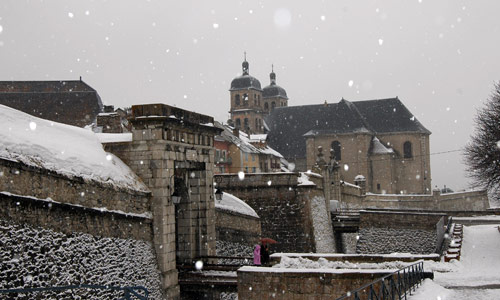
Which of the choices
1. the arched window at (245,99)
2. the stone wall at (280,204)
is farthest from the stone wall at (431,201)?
the arched window at (245,99)

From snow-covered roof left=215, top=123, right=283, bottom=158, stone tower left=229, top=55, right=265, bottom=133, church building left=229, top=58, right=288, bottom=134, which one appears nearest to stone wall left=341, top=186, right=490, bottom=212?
snow-covered roof left=215, top=123, right=283, bottom=158

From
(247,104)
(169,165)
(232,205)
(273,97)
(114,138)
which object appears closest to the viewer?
(169,165)

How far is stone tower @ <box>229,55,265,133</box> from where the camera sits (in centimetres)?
8325

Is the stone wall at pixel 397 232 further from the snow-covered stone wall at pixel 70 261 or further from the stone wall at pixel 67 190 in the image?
the stone wall at pixel 67 190

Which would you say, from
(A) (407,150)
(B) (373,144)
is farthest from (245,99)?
(A) (407,150)

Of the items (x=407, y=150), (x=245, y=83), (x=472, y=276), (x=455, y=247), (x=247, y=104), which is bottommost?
(x=472, y=276)

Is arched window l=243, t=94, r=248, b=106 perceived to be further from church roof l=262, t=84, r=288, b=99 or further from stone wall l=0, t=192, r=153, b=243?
stone wall l=0, t=192, r=153, b=243

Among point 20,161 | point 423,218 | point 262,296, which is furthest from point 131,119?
point 423,218

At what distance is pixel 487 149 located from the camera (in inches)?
1163

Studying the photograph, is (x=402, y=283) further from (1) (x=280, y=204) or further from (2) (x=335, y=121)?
(2) (x=335, y=121)

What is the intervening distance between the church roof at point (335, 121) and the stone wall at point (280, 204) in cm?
3857

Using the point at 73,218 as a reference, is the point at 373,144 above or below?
above

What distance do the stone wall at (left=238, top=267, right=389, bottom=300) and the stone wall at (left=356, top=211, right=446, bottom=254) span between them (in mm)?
16416

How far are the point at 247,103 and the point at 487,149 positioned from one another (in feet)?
184
